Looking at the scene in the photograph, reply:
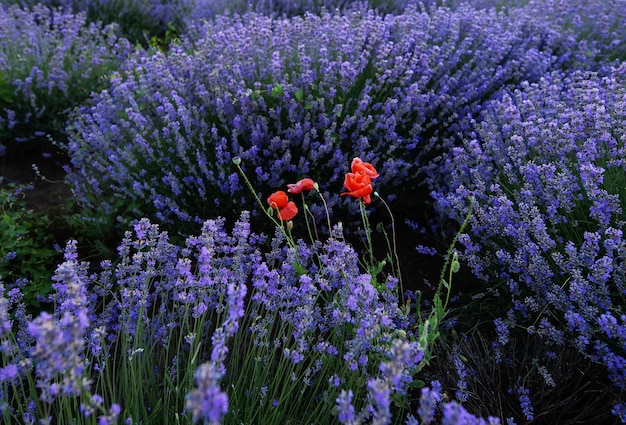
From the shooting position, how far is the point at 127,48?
3.89m

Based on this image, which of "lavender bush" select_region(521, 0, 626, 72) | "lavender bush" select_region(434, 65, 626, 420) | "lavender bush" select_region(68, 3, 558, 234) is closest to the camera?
"lavender bush" select_region(434, 65, 626, 420)

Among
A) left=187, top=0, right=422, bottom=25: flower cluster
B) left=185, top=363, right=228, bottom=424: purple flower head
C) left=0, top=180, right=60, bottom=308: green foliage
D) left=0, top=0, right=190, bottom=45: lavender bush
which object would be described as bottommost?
left=0, top=0, right=190, bottom=45: lavender bush

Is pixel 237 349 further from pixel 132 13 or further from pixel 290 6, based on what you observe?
pixel 132 13

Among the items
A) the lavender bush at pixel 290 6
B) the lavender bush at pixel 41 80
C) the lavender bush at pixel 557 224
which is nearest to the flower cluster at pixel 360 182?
the lavender bush at pixel 557 224

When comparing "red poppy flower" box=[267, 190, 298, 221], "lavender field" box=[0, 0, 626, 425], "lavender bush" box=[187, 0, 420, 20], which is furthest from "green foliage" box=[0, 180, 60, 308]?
"lavender bush" box=[187, 0, 420, 20]

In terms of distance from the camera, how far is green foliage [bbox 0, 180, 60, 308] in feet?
7.29

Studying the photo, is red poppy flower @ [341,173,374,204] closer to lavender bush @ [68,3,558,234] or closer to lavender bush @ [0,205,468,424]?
lavender bush @ [0,205,468,424]

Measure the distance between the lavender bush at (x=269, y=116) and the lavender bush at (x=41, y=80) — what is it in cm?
55

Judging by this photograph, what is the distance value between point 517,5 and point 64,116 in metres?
3.70

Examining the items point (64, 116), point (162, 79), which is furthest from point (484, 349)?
point (64, 116)

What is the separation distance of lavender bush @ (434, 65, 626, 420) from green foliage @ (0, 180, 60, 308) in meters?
1.68

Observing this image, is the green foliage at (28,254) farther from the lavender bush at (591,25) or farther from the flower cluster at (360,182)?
the lavender bush at (591,25)

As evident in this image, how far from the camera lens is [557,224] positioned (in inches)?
80.2

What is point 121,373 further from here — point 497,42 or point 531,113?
point 497,42
